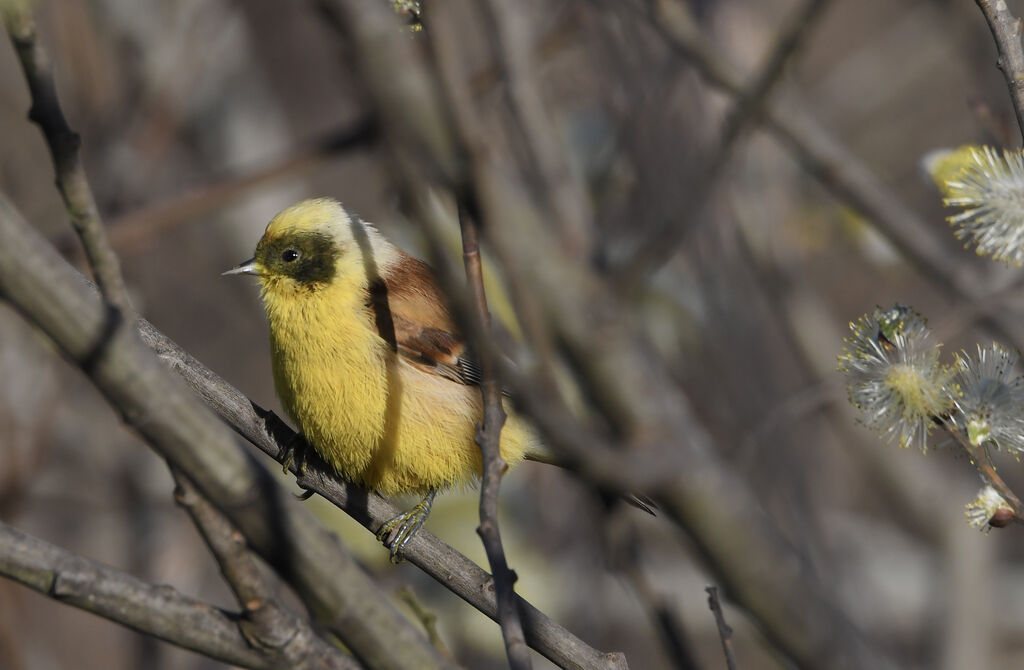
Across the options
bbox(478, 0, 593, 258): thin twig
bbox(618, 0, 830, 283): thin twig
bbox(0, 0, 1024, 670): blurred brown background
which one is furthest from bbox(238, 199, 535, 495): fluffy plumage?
bbox(618, 0, 830, 283): thin twig

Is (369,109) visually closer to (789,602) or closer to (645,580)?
(789,602)

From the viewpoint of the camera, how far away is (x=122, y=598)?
5.48 feet

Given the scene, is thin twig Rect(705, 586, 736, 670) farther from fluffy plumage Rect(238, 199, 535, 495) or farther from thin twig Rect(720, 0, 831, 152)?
thin twig Rect(720, 0, 831, 152)

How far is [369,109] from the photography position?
1.62 m

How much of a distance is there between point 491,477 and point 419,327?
5.52 ft

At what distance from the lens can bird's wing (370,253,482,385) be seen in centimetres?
337

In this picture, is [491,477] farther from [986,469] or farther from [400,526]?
[400,526]

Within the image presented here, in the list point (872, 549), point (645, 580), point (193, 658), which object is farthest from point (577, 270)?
point (872, 549)

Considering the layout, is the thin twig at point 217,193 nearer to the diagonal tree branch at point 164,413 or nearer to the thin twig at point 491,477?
the thin twig at point 491,477

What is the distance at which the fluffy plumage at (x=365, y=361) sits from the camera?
10.1 ft

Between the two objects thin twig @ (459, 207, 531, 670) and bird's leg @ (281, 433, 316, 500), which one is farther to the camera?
bird's leg @ (281, 433, 316, 500)

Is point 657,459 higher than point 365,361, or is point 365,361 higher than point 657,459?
point 365,361

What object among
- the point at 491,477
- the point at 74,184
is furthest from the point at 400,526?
the point at 74,184

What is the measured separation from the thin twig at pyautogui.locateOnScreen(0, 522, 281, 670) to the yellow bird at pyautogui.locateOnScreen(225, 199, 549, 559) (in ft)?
3.98
